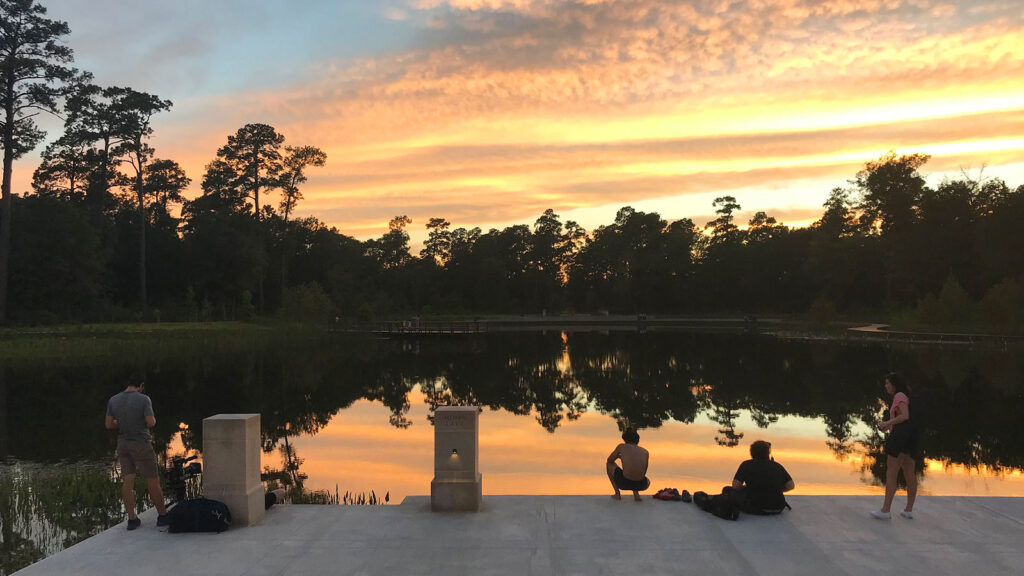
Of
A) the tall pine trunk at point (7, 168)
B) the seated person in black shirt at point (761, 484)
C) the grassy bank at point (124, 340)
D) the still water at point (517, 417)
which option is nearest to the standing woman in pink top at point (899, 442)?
the still water at point (517, 417)

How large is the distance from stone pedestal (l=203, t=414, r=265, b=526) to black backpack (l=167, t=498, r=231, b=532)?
15 centimetres

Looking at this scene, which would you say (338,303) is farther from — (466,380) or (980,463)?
(980,463)

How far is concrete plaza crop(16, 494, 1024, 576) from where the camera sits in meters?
6.48

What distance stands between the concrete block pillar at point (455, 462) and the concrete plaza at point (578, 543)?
0.17 m

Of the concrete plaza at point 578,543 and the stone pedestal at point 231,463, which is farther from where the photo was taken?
the stone pedestal at point 231,463

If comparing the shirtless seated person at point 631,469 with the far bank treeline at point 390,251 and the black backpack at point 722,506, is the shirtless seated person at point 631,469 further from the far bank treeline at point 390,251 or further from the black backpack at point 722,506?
the far bank treeline at point 390,251

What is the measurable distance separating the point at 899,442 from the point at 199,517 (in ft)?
26.1

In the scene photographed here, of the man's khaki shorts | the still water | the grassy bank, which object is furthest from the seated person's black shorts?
the grassy bank

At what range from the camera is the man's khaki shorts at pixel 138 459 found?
7.93m

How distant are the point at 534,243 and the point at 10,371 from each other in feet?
263

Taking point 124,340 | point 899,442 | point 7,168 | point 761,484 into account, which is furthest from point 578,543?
point 7,168

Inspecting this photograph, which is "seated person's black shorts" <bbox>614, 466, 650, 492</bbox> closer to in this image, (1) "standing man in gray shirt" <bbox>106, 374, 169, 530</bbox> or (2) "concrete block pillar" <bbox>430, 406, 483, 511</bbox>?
(2) "concrete block pillar" <bbox>430, 406, 483, 511</bbox>

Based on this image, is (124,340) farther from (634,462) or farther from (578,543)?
(578,543)

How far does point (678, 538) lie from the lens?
7.23 meters
